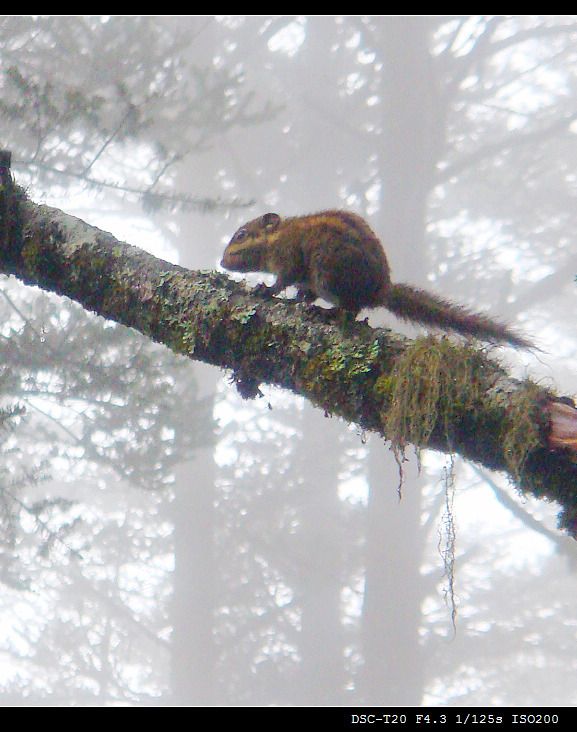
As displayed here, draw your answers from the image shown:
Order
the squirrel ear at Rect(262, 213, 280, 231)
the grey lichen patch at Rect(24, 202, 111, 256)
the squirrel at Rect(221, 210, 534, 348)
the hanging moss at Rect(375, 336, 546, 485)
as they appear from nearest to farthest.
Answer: the hanging moss at Rect(375, 336, 546, 485) → the grey lichen patch at Rect(24, 202, 111, 256) → the squirrel at Rect(221, 210, 534, 348) → the squirrel ear at Rect(262, 213, 280, 231)

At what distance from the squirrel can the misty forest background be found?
251 inches

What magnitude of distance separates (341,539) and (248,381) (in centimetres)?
1172

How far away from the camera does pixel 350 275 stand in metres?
2.32

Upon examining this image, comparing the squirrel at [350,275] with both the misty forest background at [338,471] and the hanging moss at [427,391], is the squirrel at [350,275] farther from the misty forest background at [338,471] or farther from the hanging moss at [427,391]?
the misty forest background at [338,471]

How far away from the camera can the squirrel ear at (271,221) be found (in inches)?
109

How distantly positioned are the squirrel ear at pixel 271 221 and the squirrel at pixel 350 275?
0.14 m

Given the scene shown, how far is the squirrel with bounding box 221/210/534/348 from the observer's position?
2.24 meters

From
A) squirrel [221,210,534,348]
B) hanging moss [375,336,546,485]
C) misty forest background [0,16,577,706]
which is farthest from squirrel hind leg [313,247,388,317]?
misty forest background [0,16,577,706]

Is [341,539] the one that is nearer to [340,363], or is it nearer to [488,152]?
[488,152]

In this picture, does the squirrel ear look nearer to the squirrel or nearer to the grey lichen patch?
the squirrel

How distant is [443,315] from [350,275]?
0.36 metres

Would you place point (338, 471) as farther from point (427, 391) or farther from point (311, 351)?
point (427, 391)

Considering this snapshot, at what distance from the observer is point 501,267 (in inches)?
417

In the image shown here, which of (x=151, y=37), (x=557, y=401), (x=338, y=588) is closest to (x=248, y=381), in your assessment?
(x=557, y=401)
